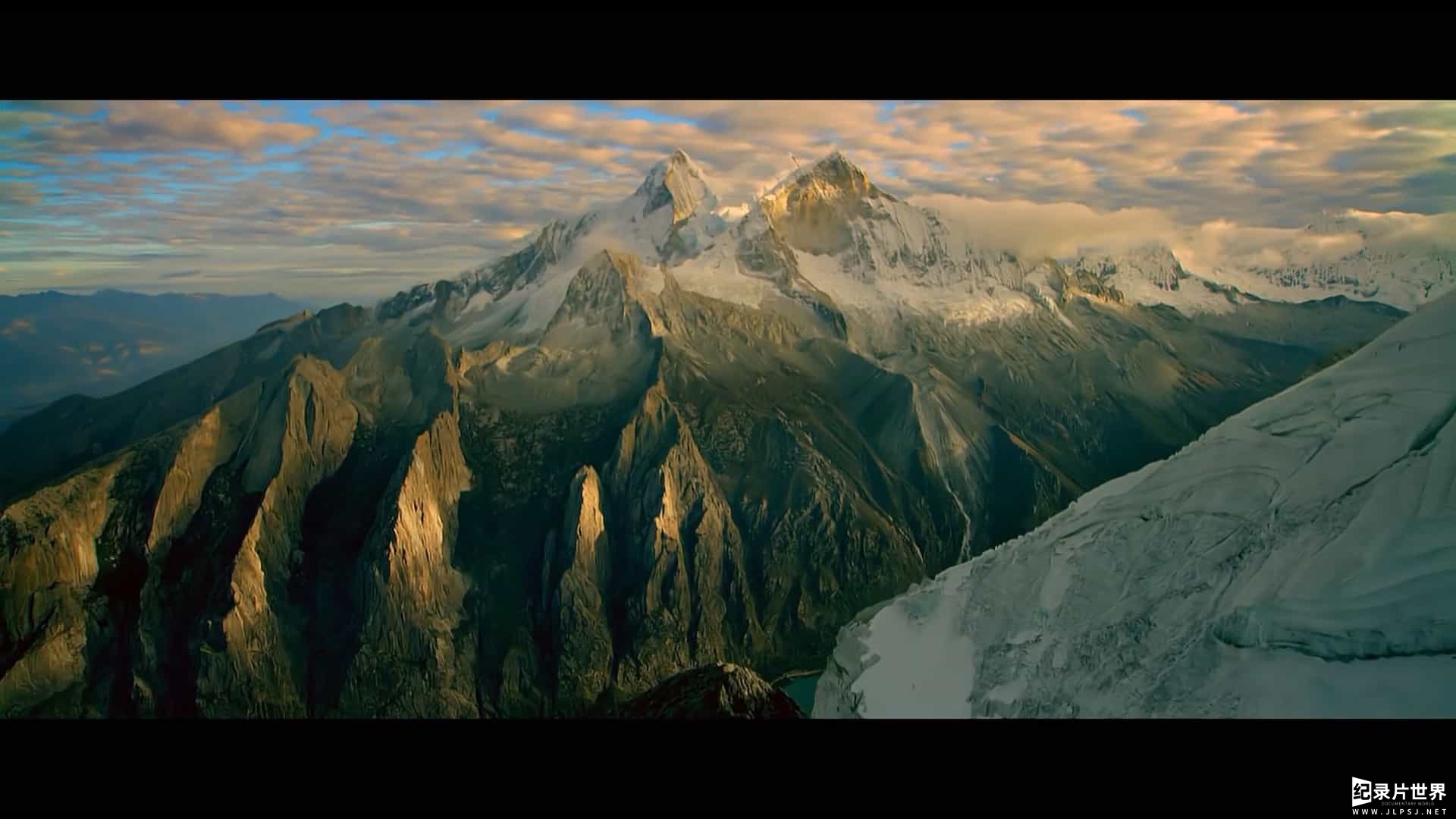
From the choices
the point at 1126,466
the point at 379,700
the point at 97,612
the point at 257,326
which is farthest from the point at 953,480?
the point at 97,612

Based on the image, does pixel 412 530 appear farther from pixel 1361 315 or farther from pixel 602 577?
pixel 1361 315

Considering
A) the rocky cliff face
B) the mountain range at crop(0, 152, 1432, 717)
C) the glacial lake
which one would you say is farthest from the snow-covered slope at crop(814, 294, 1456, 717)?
the glacial lake

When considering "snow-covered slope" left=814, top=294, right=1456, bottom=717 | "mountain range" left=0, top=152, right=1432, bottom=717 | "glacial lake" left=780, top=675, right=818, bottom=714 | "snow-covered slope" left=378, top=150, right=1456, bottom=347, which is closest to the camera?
"snow-covered slope" left=814, top=294, right=1456, bottom=717

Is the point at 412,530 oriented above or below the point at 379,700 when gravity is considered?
above

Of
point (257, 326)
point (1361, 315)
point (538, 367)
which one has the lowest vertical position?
point (1361, 315)

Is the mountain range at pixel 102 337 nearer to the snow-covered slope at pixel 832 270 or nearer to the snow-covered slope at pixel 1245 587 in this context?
the snow-covered slope at pixel 832 270

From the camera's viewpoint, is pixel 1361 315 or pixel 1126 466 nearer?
pixel 1126 466

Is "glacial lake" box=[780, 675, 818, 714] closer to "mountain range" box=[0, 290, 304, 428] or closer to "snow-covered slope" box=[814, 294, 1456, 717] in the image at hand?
"snow-covered slope" box=[814, 294, 1456, 717]
